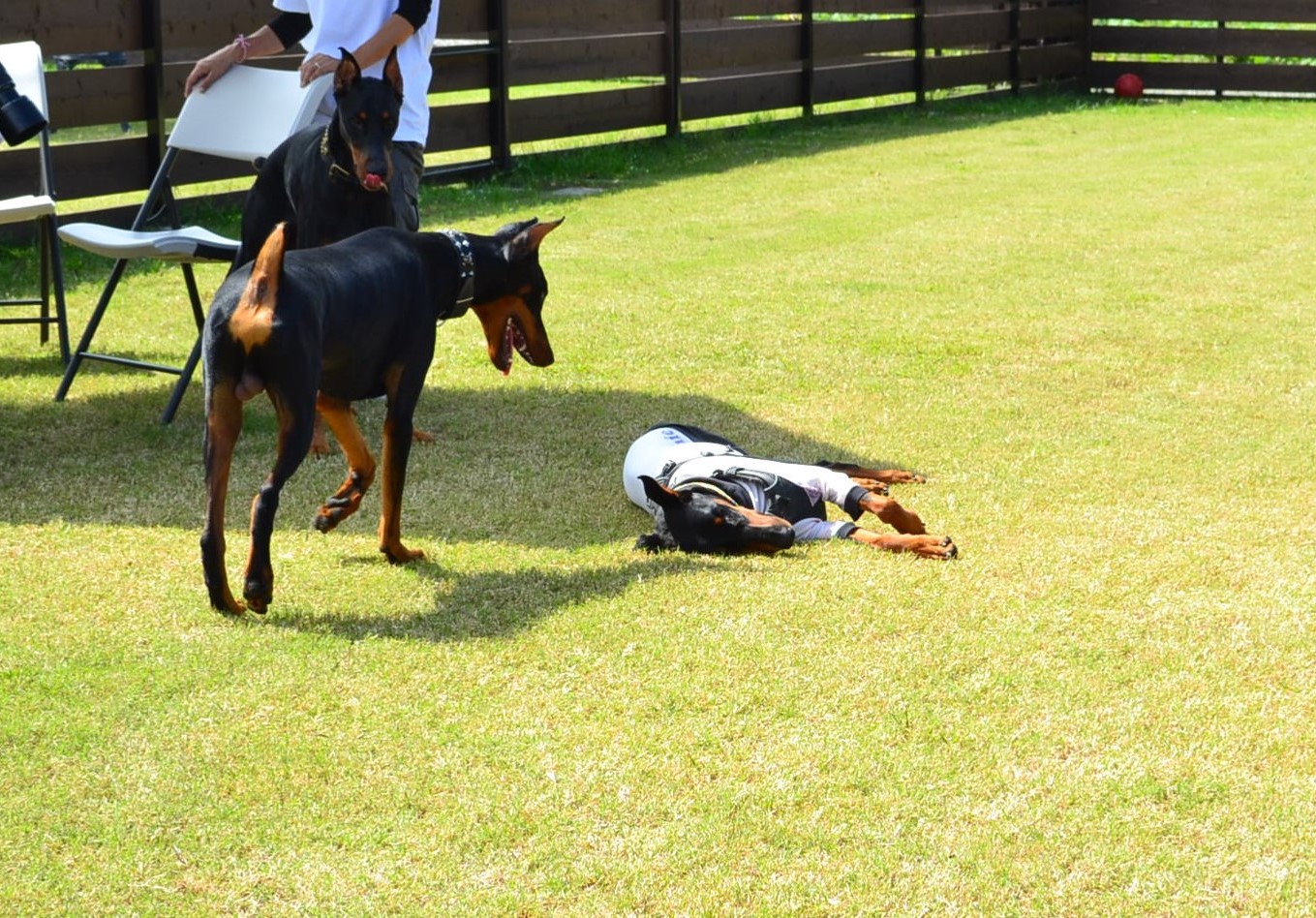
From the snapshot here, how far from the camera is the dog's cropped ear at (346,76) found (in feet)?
15.2

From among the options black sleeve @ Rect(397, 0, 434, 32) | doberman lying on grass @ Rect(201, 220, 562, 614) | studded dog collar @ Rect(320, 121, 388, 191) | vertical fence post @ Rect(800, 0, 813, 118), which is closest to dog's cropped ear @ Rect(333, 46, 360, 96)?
studded dog collar @ Rect(320, 121, 388, 191)

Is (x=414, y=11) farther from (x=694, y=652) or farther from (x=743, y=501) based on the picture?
(x=694, y=652)

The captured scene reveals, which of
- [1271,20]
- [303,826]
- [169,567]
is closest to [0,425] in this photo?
[169,567]

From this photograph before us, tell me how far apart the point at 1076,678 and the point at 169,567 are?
88.6 inches

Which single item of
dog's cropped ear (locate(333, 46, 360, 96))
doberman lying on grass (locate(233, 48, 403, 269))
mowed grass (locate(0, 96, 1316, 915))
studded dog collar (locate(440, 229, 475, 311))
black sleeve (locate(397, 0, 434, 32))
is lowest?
mowed grass (locate(0, 96, 1316, 915))

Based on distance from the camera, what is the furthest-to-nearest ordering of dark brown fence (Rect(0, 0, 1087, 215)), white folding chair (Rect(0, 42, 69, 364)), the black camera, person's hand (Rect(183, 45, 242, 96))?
dark brown fence (Rect(0, 0, 1087, 215)) → white folding chair (Rect(0, 42, 69, 364)) → person's hand (Rect(183, 45, 242, 96)) → the black camera

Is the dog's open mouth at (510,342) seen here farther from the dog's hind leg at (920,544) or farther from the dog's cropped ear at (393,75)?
the dog's hind leg at (920,544)

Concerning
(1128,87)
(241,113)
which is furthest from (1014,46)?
(241,113)

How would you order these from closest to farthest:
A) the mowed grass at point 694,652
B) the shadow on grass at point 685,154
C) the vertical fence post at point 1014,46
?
the mowed grass at point 694,652 < the shadow on grass at point 685,154 < the vertical fence post at point 1014,46

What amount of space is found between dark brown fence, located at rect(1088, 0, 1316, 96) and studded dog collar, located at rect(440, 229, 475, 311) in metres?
17.8

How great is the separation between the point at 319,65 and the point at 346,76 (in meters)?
0.63

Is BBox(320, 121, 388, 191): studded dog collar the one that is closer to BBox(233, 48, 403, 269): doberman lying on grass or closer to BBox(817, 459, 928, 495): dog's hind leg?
BBox(233, 48, 403, 269): doberman lying on grass

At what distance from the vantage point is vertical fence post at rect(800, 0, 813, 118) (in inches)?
654

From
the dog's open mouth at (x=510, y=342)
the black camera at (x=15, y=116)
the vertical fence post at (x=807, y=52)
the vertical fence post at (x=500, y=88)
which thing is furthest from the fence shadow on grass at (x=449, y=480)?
the vertical fence post at (x=807, y=52)
